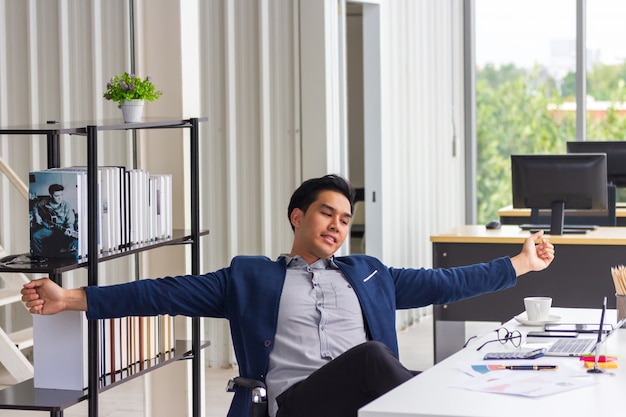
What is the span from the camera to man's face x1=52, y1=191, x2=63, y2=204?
3398mm

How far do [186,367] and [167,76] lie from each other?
1263 millimetres

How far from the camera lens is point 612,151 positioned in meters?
7.07

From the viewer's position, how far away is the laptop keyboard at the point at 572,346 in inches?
119

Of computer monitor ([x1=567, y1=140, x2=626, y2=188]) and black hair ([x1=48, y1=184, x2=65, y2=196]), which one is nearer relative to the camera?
black hair ([x1=48, y1=184, x2=65, y2=196])

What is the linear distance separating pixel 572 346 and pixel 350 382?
2.21 feet

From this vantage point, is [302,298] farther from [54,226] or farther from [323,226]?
[54,226]

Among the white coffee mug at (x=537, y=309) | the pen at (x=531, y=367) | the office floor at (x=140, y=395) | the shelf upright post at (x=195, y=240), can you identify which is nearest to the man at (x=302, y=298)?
the white coffee mug at (x=537, y=309)

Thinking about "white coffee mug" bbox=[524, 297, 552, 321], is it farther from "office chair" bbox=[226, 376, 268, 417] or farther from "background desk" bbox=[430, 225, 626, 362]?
"background desk" bbox=[430, 225, 626, 362]

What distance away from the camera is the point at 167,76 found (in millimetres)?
4516

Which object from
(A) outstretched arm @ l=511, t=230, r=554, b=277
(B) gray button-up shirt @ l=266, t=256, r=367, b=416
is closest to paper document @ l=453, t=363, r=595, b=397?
(B) gray button-up shirt @ l=266, t=256, r=367, b=416

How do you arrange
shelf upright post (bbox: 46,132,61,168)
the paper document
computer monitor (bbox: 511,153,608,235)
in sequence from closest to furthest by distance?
the paper document < shelf upright post (bbox: 46,132,61,168) < computer monitor (bbox: 511,153,608,235)

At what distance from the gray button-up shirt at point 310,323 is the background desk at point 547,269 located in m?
2.62

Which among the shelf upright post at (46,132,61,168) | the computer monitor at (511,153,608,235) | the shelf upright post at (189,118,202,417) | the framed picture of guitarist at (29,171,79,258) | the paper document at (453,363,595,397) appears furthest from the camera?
the computer monitor at (511,153,608,235)

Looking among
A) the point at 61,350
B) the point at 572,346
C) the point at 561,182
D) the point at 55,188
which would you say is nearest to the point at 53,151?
the point at 55,188
